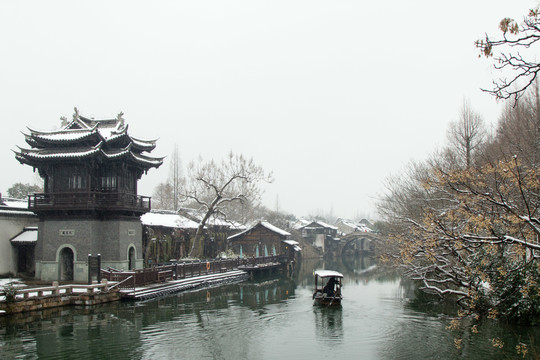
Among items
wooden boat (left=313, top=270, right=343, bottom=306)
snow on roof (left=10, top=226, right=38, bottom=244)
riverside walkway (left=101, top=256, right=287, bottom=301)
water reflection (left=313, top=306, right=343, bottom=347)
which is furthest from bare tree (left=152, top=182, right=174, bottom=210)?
water reflection (left=313, top=306, right=343, bottom=347)

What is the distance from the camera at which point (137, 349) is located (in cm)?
1470

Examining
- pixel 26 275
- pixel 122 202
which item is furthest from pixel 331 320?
pixel 26 275

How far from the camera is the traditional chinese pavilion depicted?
26359mm

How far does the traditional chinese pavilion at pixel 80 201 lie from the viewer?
26359 millimetres

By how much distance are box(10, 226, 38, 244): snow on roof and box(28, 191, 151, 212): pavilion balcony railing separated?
2.88 metres

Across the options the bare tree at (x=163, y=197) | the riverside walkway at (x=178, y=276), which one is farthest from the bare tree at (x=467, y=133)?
the bare tree at (x=163, y=197)

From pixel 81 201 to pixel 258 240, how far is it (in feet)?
79.3

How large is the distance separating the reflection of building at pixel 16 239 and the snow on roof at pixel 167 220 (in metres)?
9.04

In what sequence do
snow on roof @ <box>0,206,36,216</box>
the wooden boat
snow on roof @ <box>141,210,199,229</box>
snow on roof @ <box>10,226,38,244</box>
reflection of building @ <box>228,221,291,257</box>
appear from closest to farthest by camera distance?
the wooden boat, snow on roof @ <box>10,226,38,244</box>, snow on roof @ <box>0,206,36,216</box>, snow on roof @ <box>141,210,199,229</box>, reflection of building @ <box>228,221,291,257</box>

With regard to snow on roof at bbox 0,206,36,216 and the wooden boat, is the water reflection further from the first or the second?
snow on roof at bbox 0,206,36,216

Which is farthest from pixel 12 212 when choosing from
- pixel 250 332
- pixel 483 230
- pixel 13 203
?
pixel 483 230

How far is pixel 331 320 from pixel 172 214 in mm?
27715

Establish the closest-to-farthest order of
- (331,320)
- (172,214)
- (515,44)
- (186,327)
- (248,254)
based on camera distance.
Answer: (515,44) → (186,327) → (331,320) → (172,214) → (248,254)

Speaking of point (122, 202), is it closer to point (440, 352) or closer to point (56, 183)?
point (56, 183)
